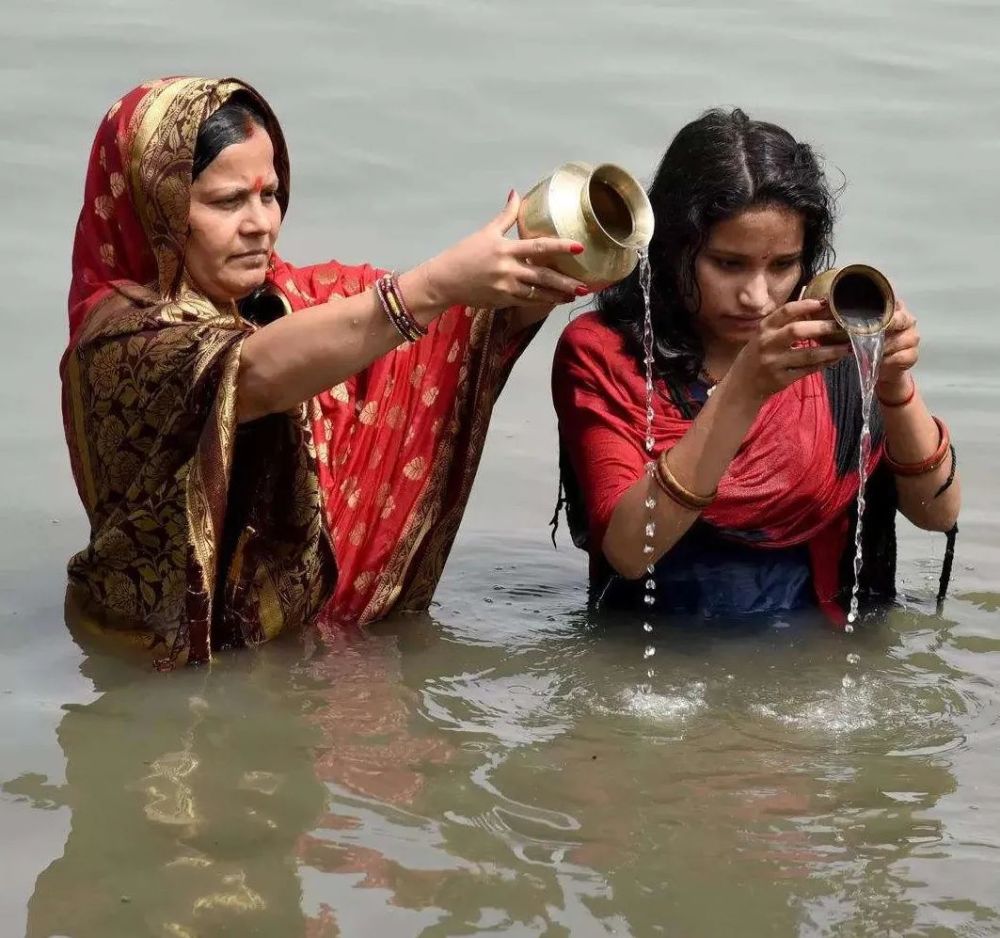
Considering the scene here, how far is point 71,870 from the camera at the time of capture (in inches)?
125

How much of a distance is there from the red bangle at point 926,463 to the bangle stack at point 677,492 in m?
0.53

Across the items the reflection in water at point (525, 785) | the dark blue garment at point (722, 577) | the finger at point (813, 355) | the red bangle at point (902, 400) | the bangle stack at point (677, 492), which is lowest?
the reflection in water at point (525, 785)

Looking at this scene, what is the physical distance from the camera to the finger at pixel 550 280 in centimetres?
362

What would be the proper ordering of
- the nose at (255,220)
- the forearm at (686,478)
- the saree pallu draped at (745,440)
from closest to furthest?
the forearm at (686,478) → the nose at (255,220) → the saree pallu draped at (745,440)

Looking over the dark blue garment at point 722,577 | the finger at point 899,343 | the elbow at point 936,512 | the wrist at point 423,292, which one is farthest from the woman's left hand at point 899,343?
the wrist at point 423,292

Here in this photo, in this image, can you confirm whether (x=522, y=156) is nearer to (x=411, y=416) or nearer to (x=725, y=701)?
(x=411, y=416)

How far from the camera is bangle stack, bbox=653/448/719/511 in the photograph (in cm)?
402

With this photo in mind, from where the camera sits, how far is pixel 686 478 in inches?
159

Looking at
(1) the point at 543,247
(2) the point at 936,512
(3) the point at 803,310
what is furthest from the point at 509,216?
(2) the point at 936,512

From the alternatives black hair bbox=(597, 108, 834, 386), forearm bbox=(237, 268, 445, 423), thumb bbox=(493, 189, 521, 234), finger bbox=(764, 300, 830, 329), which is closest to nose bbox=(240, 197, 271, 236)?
forearm bbox=(237, 268, 445, 423)

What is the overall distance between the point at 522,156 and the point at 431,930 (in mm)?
5132

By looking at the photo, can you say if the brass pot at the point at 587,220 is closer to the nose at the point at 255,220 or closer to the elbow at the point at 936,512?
the nose at the point at 255,220

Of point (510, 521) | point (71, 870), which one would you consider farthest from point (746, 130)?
point (71, 870)

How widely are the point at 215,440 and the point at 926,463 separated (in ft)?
5.05
